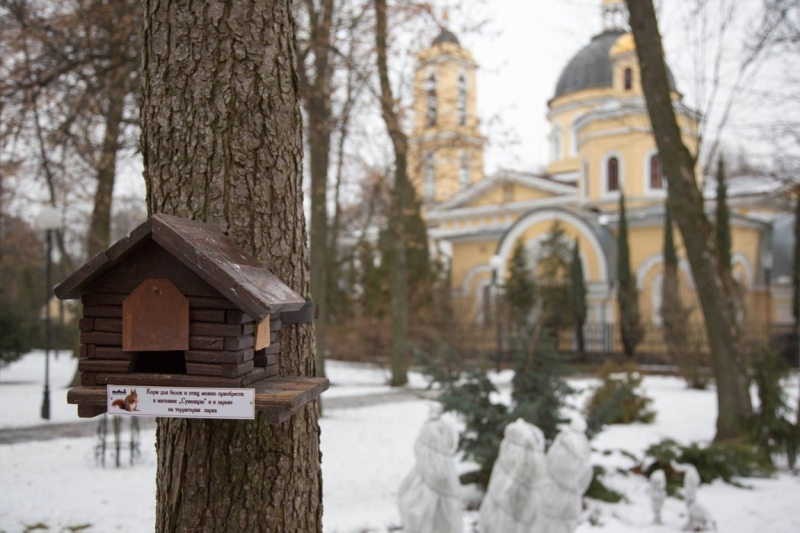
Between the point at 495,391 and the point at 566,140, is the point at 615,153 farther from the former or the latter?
the point at 495,391

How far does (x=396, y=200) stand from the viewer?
49.6 ft

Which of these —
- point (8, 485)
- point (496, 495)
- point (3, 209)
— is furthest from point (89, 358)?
point (3, 209)

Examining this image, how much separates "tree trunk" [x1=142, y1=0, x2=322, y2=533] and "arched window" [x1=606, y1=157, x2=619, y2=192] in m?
27.7

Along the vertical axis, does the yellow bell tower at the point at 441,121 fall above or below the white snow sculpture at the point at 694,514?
above

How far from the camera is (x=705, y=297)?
9.23m

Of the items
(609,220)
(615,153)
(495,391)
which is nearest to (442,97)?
(495,391)

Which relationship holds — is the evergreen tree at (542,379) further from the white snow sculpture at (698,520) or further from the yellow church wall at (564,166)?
the yellow church wall at (564,166)

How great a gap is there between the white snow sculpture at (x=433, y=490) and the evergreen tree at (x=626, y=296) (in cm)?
1964

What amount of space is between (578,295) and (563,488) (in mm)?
21702

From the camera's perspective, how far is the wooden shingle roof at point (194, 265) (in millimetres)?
1967

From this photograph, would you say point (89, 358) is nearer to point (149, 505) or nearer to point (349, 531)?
point (349, 531)

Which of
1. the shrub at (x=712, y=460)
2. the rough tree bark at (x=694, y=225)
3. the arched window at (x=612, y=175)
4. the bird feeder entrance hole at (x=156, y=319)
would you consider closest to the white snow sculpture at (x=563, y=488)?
the shrub at (x=712, y=460)

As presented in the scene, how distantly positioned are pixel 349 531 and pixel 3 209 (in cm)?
2105

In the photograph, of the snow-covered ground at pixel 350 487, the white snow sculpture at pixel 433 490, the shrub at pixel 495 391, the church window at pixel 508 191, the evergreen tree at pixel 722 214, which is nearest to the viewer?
the white snow sculpture at pixel 433 490
